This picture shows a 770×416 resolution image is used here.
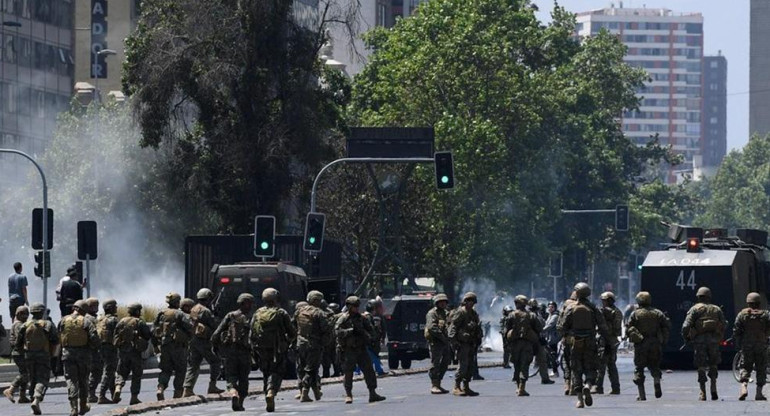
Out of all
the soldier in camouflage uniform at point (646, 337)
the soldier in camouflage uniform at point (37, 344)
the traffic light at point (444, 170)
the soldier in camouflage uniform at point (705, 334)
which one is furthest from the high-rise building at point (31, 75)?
the soldier in camouflage uniform at point (646, 337)

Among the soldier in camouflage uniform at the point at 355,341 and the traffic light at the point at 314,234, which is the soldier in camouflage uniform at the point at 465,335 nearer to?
the soldier in camouflage uniform at the point at 355,341

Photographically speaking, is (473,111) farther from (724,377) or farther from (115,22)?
(724,377)

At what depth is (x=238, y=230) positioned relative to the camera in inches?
2254

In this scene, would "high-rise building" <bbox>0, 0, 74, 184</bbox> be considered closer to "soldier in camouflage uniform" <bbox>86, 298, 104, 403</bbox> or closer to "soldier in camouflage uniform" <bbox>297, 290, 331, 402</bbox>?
"soldier in camouflage uniform" <bbox>297, 290, 331, 402</bbox>

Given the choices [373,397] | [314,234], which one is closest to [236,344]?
[373,397]

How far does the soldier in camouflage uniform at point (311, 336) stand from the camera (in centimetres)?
2992

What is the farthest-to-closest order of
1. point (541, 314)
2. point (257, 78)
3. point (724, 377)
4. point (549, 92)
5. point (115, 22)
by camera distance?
point (115, 22) < point (549, 92) < point (257, 78) < point (541, 314) < point (724, 377)

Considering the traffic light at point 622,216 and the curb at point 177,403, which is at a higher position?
the traffic light at point 622,216

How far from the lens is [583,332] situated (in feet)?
92.6

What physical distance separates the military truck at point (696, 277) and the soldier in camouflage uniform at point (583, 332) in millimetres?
15300

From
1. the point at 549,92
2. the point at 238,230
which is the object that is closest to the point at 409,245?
the point at 549,92

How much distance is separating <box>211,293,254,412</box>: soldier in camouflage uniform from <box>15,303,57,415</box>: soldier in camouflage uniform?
222 cm

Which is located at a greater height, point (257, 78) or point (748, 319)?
point (257, 78)

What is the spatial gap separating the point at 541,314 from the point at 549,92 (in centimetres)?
4209
